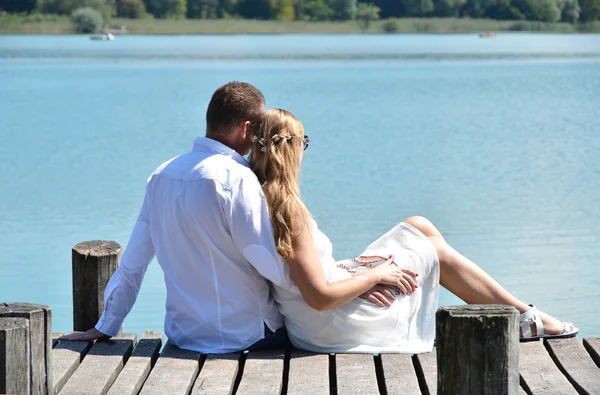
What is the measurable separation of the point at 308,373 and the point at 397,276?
1.53 feet

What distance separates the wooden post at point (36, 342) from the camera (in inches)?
123

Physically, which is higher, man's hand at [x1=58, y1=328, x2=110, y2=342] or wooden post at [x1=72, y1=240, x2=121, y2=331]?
wooden post at [x1=72, y1=240, x2=121, y2=331]

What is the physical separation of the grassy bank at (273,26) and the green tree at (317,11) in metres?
0.77

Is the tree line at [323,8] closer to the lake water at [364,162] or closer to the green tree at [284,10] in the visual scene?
the green tree at [284,10]

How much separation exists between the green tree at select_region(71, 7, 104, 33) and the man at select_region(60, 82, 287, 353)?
229 feet

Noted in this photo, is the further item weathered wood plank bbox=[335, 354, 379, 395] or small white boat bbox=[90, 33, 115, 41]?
small white boat bbox=[90, 33, 115, 41]

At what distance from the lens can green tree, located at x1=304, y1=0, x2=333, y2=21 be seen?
76312mm

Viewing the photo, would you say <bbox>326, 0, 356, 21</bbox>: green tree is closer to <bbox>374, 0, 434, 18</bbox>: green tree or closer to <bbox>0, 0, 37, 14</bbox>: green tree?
<bbox>374, 0, 434, 18</bbox>: green tree

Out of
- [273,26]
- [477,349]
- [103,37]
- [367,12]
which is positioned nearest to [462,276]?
[477,349]

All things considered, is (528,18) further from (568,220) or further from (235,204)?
(235,204)

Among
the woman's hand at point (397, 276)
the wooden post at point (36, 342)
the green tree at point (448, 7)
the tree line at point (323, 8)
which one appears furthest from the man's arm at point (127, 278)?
the green tree at point (448, 7)

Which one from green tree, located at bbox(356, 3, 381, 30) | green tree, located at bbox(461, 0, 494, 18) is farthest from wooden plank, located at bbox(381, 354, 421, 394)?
green tree, located at bbox(356, 3, 381, 30)

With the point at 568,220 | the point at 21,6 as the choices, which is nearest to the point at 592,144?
the point at 568,220

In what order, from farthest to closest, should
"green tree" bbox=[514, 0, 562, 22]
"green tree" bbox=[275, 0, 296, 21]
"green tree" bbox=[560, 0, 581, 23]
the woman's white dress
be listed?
1. "green tree" bbox=[275, 0, 296, 21]
2. "green tree" bbox=[560, 0, 581, 23]
3. "green tree" bbox=[514, 0, 562, 22]
4. the woman's white dress
